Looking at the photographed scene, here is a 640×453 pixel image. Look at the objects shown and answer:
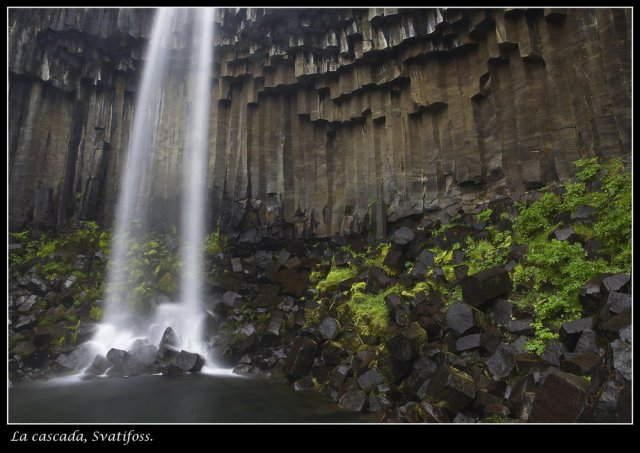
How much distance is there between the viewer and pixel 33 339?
1237 cm

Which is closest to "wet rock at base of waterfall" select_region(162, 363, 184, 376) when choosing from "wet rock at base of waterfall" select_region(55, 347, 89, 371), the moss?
"wet rock at base of waterfall" select_region(55, 347, 89, 371)

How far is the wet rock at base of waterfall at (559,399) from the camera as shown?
565 cm

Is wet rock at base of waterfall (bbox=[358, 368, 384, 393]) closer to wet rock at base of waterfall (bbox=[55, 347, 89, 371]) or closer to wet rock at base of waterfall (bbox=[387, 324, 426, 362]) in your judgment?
wet rock at base of waterfall (bbox=[387, 324, 426, 362])

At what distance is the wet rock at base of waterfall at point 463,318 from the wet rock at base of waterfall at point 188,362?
280 inches

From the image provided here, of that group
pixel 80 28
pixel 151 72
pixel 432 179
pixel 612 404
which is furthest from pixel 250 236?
pixel 612 404

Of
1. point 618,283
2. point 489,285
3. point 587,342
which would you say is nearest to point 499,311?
point 489,285

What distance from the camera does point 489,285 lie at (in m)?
9.12

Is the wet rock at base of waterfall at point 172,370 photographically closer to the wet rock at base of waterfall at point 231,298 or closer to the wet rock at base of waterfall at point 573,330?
the wet rock at base of waterfall at point 231,298

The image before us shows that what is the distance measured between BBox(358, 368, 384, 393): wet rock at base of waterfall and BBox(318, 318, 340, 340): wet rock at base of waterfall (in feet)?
6.77

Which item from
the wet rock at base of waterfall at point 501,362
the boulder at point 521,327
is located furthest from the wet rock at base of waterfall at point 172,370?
the boulder at point 521,327

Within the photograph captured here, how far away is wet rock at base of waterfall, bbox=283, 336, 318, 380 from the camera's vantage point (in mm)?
10383

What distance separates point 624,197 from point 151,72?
64.5 ft

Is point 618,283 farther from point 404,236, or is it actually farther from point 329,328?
point 404,236

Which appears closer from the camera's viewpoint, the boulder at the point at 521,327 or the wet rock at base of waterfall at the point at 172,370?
the boulder at the point at 521,327
